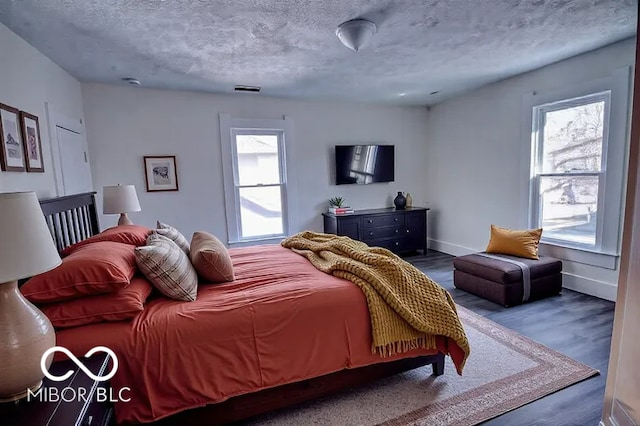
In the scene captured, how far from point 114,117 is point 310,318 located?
3.52 meters

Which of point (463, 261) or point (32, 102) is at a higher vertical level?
point (32, 102)

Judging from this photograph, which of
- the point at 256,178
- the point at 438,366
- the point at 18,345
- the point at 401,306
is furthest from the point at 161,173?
the point at 438,366

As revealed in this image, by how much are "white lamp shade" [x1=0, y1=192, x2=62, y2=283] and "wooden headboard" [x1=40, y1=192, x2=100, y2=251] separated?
1361mm

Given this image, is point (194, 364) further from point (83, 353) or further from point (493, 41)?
point (493, 41)

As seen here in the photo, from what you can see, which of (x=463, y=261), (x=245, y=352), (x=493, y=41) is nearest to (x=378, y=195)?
(x=463, y=261)

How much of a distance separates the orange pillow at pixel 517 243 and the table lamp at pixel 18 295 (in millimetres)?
3906

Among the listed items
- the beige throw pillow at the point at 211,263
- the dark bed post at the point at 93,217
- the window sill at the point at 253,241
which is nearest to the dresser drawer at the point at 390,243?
the window sill at the point at 253,241

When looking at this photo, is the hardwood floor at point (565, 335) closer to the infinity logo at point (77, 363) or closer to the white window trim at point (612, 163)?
the white window trim at point (612, 163)

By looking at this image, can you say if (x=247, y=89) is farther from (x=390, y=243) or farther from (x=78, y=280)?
(x=78, y=280)

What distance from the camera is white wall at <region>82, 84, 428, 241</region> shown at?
3852mm

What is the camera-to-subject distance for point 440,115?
5.35 meters

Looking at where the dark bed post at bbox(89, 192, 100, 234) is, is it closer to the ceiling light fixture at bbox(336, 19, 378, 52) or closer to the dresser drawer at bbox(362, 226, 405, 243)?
the ceiling light fixture at bbox(336, 19, 378, 52)

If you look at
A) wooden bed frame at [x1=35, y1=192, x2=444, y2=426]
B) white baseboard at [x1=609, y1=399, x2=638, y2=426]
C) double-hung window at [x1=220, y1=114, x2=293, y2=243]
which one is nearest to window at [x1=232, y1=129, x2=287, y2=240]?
double-hung window at [x1=220, y1=114, x2=293, y2=243]

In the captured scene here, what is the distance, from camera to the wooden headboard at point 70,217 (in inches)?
92.0
